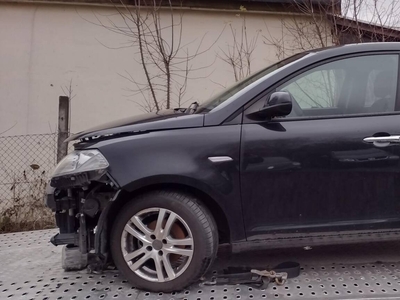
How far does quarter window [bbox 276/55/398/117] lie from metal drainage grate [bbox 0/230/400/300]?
1.28 m

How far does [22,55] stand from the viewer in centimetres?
687

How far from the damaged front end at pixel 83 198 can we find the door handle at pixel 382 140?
6.18 ft

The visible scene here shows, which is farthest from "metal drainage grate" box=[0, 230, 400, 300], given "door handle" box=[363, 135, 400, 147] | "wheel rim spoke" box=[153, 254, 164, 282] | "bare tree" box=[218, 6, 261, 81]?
"bare tree" box=[218, 6, 261, 81]

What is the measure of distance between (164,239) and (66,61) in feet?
17.2

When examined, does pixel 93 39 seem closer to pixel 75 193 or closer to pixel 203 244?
pixel 75 193

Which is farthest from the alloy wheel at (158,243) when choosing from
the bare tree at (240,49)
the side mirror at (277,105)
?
the bare tree at (240,49)

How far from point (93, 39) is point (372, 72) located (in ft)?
17.6

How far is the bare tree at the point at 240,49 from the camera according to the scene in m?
7.14

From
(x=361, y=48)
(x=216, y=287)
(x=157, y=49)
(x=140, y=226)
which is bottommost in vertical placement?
(x=216, y=287)

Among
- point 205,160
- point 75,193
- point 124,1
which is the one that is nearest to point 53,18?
point 124,1

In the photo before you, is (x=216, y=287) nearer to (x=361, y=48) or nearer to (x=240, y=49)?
(x=361, y=48)

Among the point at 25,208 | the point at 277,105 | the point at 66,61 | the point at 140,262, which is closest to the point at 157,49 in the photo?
the point at 66,61

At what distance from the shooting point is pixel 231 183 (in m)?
2.77

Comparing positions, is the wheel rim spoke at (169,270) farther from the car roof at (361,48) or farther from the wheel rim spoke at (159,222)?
the car roof at (361,48)
